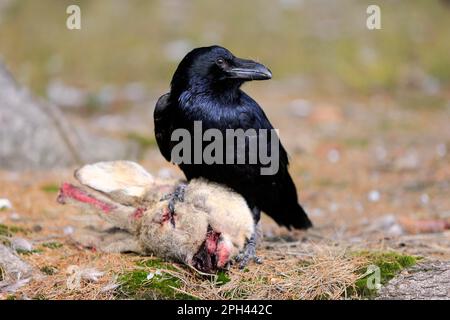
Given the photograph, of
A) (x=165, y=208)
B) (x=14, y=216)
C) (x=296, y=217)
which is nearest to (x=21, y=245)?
(x=14, y=216)

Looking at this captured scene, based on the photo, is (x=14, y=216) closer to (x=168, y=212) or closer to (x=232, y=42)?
(x=168, y=212)

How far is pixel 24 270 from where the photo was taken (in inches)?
155

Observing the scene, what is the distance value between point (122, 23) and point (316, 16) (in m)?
3.34

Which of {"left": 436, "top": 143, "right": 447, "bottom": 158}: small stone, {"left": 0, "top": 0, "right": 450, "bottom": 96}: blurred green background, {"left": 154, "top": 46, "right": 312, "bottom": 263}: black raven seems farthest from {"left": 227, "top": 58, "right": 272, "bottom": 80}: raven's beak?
{"left": 0, "top": 0, "right": 450, "bottom": 96}: blurred green background

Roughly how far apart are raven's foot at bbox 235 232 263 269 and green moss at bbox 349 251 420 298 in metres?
0.62

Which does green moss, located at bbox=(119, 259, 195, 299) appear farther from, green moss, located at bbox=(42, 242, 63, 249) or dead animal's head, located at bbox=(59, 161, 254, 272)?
green moss, located at bbox=(42, 242, 63, 249)

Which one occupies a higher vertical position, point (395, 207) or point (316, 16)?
point (316, 16)

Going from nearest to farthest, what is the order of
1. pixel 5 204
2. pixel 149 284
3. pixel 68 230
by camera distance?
1. pixel 149 284
2. pixel 68 230
3. pixel 5 204

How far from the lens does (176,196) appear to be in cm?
419

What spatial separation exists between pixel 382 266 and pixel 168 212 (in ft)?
4.21

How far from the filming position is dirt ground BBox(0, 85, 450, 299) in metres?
3.76

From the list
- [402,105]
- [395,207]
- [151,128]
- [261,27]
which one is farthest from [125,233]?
[261,27]

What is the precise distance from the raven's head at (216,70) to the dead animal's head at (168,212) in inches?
25.0

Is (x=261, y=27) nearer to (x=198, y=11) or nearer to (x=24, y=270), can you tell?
(x=198, y=11)
